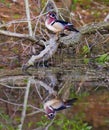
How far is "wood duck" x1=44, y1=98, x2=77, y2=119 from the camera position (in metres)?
7.97

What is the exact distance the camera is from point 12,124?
777 cm

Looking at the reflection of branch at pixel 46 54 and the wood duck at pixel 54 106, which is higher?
the reflection of branch at pixel 46 54

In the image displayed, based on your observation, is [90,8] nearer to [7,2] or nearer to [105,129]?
[7,2]

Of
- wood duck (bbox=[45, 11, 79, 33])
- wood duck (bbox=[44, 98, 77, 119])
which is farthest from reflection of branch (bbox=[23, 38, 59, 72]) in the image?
wood duck (bbox=[44, 98, 77, 119])

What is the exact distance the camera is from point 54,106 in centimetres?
824

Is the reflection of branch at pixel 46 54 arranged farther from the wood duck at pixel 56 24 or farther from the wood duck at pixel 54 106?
the wood duck at pixel 54 106

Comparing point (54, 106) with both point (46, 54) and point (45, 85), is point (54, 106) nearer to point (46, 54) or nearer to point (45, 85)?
point (45, 85)

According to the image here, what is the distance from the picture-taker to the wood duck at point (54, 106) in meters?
7.97

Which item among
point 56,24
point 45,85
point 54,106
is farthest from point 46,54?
point 54,106

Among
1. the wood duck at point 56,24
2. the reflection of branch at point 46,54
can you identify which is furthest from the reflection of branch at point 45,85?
the wood duck at point 56,24

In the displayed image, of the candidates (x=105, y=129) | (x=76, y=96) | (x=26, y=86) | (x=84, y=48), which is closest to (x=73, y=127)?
(x=105, y=129)

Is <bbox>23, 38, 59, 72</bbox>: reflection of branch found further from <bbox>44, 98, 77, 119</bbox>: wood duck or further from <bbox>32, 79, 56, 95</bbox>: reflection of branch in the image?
<bbox>44, 98, 77, 119</bbox>: wood duck

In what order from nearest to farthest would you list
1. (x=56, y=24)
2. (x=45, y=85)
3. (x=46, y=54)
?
1. (x=45, y=85)
2. (x=56, y=24)
3. (x=46, y=54)

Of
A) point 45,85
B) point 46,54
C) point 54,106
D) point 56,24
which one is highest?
point 56,24
